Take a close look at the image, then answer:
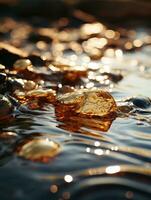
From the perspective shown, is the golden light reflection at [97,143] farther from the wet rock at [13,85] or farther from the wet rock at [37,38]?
the wet rock at [37,38]

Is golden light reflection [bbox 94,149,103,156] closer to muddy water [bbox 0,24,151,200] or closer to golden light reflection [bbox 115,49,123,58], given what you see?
muddy water [bbox 0,24,151,200]

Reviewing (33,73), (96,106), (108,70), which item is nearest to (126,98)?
(96,106)

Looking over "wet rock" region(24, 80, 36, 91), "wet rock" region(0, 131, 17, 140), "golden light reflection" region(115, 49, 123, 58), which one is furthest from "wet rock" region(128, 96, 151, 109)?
"golden light reflection" region(115, 49, 123, 58)

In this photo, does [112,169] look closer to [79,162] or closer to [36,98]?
[79,162]

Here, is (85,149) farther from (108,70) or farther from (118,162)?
(108,70)

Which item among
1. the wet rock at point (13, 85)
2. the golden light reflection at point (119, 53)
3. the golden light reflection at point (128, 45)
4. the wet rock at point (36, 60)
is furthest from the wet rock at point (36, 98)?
the golden light reflection at point (128, 45)

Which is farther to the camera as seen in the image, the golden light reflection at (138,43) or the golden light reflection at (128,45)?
the golden light reflection at (138,43)
